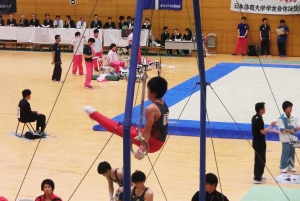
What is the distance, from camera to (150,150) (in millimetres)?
6273

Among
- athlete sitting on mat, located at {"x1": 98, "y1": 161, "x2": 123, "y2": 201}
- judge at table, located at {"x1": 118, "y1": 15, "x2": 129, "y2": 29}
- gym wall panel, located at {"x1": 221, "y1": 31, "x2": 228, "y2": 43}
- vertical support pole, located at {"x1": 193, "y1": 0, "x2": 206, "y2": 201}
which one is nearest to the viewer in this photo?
vertical support pole, located at {"x1": 193, "y1": 0, "x2": 206, "y2": 201}

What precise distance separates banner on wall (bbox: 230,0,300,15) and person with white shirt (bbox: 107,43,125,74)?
7.25 m

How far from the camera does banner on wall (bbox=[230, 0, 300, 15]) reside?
2808 centimetres

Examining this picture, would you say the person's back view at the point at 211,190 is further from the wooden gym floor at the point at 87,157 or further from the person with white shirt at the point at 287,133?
the person with white shirt at the point at 287,133

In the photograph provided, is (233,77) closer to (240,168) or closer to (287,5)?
(287,5)

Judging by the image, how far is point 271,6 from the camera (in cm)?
2831

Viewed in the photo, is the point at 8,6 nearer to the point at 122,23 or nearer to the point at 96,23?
the point at 96,23

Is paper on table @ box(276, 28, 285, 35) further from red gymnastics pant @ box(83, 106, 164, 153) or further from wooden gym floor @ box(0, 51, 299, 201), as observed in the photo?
red gymnastics pant @ box(83, 106, 164, 153)

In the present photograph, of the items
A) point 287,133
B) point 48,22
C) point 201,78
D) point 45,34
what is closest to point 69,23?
point 48,22

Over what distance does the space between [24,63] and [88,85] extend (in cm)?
715

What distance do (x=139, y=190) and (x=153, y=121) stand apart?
1.77 m

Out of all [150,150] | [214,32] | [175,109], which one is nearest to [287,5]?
[214,32]

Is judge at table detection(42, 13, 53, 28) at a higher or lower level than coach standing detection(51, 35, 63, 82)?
higher

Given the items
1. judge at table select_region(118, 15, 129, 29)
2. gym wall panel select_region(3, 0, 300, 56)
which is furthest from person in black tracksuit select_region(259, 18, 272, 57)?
judge at table select_region(118, 15, 129, 29)
